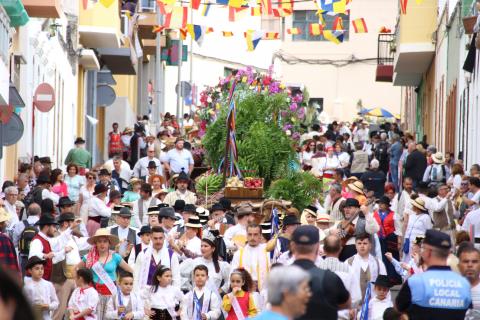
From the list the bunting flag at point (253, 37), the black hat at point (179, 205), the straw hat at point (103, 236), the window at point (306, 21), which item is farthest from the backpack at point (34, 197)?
the window at point (306, 21)

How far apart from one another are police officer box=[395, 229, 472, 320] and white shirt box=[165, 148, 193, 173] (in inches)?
811

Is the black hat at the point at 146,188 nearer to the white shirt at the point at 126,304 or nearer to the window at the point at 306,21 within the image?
the white shirt at the point at 126,304

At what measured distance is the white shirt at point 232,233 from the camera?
17859 mm

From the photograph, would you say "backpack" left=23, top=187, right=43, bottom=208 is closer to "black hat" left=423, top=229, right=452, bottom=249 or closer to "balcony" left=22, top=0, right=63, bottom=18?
"balcony" left=22, top=0, right=63, bottom=18

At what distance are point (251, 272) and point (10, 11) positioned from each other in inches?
378

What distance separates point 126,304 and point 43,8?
1233 centimetres

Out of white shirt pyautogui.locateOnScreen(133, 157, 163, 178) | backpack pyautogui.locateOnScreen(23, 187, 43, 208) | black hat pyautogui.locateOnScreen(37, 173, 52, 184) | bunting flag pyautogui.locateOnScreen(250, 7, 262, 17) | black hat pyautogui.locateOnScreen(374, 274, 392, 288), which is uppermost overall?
bunting flag pyautogui.locateOnScreen(250, 7, 262, 17)

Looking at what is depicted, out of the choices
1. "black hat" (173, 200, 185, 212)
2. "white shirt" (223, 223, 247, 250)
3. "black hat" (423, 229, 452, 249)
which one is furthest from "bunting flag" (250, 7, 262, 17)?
"black hat" (423, 229, 452, 249)

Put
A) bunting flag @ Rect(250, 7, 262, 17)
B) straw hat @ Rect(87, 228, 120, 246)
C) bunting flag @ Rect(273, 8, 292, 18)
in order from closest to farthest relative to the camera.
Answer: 1. straw hat @ Rect(87, 228, 120, 246)
2. bunting flag @ Rect(273, 8, 292, 18)
3. bunting flag @ Rect(250, 7, 262, 17)

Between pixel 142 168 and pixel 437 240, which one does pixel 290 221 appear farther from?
pixel 142 168

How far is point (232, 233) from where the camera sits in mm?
18312

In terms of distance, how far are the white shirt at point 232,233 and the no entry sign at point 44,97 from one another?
6.99m

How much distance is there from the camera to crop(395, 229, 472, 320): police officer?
923cm

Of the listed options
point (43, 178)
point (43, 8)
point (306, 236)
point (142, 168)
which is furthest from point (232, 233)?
point (142, 168)
